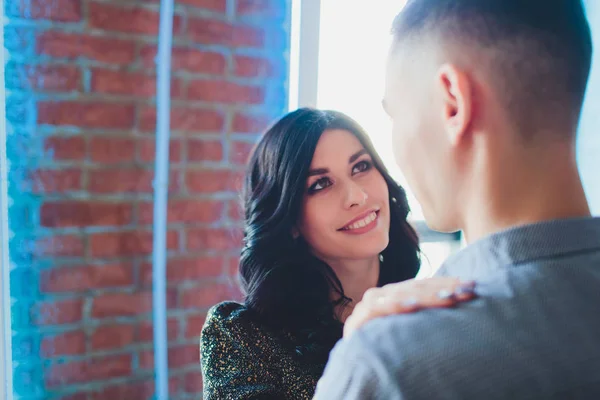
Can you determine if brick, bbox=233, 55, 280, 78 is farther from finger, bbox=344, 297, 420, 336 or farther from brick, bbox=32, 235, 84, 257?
finger, bbox=344, 297, 420, 336

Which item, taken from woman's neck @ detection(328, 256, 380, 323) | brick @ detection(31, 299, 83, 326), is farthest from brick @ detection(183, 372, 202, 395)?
woman's neck @ detection(328, 256, 380, 323)

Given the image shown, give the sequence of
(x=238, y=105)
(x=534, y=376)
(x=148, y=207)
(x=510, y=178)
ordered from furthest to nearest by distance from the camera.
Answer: (x=238, y=105) < (x=148, y=207) < (x=510, y=178) < (x=534, y=376)

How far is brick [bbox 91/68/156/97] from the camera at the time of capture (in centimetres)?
120

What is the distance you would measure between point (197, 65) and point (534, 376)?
45.9 inches

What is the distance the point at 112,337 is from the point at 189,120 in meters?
0.60

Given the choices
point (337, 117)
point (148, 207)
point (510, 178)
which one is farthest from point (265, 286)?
point (510, 178)

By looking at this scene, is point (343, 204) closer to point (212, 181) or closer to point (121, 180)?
point (212, 181)

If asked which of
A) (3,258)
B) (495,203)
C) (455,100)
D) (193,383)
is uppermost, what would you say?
(455,100)

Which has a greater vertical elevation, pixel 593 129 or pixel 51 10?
pixel 51 10

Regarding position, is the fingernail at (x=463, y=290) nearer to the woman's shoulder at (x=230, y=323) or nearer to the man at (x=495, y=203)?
the man at (x=495, y=203)

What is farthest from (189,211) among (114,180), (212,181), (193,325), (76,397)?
(76,397)

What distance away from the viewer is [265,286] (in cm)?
121

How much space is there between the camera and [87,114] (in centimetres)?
120

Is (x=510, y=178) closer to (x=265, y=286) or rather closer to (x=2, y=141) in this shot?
(x=265, y=286)
